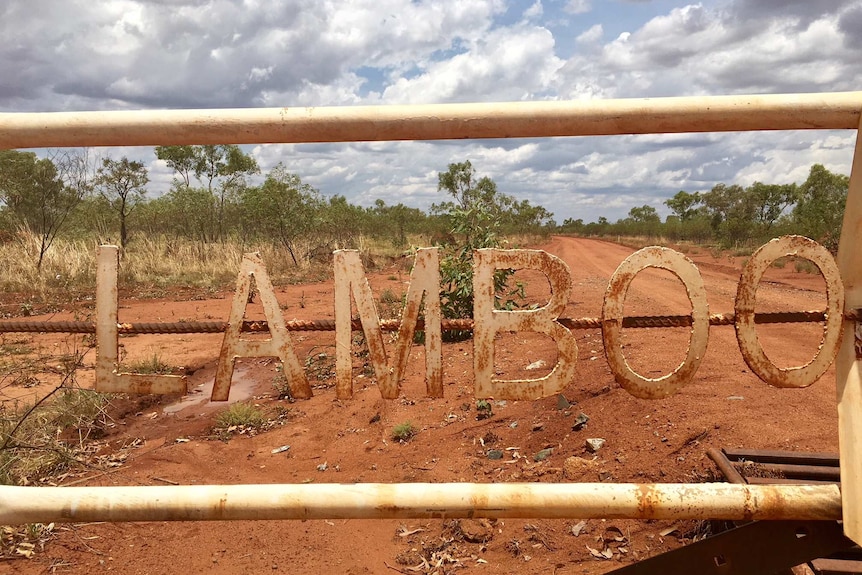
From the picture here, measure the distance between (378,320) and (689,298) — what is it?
669mm

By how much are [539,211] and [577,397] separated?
41.0 meters

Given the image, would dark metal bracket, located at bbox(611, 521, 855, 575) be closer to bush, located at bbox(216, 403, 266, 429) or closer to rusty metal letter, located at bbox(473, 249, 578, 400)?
rusty metal letter, located at bbox(473, 249, 578, 400)

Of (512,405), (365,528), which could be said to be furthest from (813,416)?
(365,528)

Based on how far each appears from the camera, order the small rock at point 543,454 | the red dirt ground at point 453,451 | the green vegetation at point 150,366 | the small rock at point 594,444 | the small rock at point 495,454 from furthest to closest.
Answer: the green vegetation at point 150,366
the small rock at point 495,454
the small rock at point 543,454
the small rock at point 594,444
the red dirt ground at point 453,451

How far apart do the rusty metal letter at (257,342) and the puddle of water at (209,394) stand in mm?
4626

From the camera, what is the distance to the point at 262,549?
123 inches

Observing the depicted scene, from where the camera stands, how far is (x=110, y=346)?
128cm

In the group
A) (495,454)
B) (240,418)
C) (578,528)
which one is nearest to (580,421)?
(495,454)

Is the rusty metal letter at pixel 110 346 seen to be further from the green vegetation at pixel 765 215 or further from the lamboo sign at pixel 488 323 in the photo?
the green vegetation at pixel 765 215

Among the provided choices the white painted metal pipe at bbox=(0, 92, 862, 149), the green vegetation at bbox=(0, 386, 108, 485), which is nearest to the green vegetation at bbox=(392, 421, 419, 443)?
the green vegetation at bbox=(0, 386, 108, 485)

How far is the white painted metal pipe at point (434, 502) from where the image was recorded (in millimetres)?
1146

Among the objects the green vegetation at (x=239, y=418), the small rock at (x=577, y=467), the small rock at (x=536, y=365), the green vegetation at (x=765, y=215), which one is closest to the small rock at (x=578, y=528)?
the small rock at (x=577, y=467)

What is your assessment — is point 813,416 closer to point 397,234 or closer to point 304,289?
point 304,289

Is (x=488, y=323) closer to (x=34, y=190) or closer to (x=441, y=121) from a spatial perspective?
(x=441, y=121)
